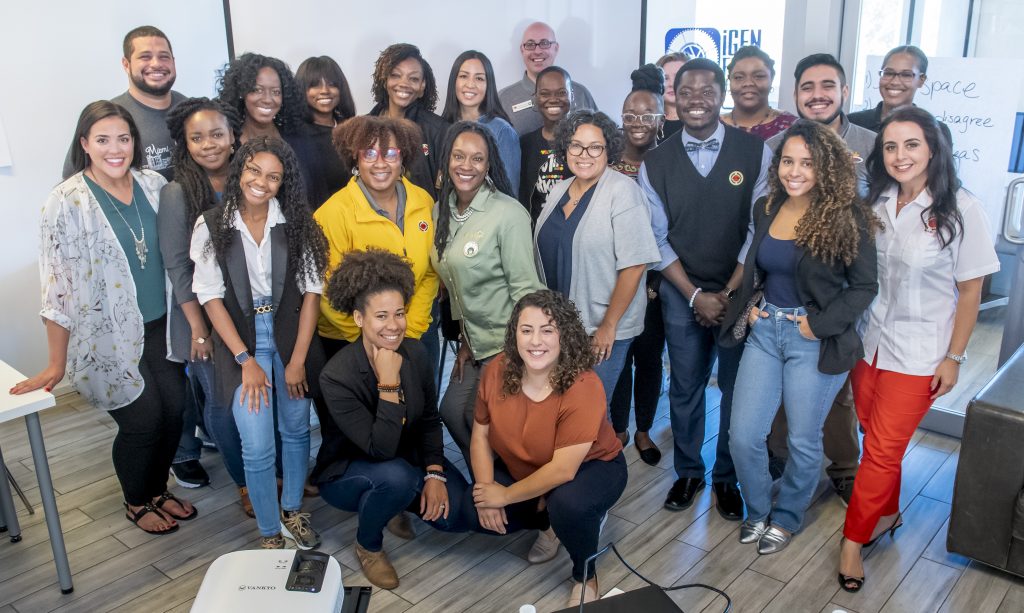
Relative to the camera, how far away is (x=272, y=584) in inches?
68.3

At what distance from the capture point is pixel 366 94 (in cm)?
491

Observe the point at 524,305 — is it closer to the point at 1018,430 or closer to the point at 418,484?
the point at 418,484

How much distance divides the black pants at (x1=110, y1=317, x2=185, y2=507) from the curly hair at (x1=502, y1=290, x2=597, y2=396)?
125 centimetres

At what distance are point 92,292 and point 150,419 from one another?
0.49 meters

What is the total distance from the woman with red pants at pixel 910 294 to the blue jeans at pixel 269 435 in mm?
1852

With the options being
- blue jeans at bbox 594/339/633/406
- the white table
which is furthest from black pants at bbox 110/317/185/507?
blue jeans at bbox 594/339/633/406

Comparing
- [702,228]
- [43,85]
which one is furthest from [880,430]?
[43,85]

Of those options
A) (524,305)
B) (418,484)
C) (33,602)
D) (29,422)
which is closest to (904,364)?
(524,305)

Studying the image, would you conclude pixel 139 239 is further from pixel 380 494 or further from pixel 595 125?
pixel 595 125

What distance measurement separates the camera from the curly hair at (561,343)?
2506 millimetres

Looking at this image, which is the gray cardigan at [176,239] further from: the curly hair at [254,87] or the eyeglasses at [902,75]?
the eyeglasses at [902,75]

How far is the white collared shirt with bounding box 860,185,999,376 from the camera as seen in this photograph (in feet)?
8.07

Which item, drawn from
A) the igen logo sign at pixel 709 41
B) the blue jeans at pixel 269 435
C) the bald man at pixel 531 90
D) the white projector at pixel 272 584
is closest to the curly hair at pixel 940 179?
the bald man at pixel 531 90

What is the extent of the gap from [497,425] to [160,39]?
2081mm
